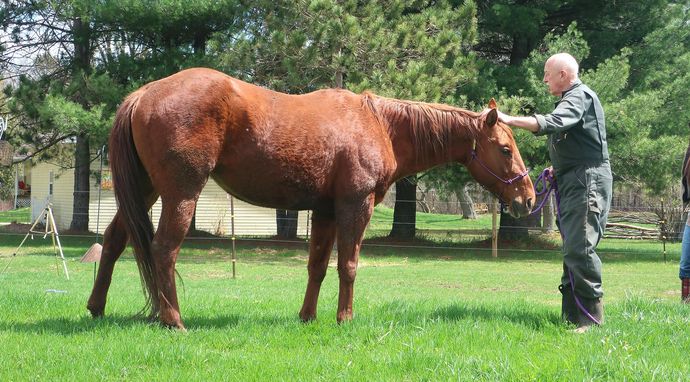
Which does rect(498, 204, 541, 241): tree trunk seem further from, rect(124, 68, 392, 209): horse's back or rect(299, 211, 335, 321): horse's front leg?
rect(124, 68, 392, 209): horse's back

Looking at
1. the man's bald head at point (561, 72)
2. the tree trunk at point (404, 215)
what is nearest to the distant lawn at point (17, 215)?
the tree trunk at point (404, 215)

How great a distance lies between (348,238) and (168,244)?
144cm

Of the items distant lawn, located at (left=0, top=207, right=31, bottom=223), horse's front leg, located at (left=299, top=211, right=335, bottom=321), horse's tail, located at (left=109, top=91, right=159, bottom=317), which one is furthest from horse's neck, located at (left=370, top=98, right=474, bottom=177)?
distant lawn, located at (left=0, top=207, right=31, bottom=223)

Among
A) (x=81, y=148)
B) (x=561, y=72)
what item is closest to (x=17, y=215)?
(x=81, y=148)

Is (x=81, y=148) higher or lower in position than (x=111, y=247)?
higher

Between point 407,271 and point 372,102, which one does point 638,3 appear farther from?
point 372,102

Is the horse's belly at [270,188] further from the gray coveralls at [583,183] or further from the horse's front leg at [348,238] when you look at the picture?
the gray coveralls at [583,183]

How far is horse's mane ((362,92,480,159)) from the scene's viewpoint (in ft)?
18.5

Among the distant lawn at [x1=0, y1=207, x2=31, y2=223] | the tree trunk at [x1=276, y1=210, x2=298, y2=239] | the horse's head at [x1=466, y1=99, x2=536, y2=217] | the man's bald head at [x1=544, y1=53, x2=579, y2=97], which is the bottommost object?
the distant lawn at [x1=0, y1=207, x2=31, y2=223]

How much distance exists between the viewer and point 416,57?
58.5 ft

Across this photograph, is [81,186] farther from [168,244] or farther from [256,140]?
[256,140]

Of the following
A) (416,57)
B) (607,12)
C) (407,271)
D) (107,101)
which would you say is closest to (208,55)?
(107,101)

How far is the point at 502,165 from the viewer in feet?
18.6

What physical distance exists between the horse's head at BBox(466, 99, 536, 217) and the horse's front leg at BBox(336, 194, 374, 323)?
1181 millimetres
